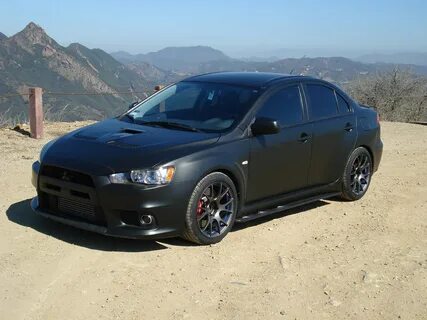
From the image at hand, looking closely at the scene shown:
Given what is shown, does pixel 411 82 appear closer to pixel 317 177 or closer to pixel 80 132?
pixel 317 177

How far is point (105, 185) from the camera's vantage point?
201 inches

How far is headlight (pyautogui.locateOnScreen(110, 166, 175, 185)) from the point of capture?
5.11 m

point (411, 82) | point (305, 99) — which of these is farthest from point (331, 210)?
point (411, 82)

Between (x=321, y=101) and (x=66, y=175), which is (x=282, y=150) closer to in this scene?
(x=321, y=101)

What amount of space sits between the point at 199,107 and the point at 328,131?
62.9 inches

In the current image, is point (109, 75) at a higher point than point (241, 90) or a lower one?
lower

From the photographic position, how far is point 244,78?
6699 millimetres

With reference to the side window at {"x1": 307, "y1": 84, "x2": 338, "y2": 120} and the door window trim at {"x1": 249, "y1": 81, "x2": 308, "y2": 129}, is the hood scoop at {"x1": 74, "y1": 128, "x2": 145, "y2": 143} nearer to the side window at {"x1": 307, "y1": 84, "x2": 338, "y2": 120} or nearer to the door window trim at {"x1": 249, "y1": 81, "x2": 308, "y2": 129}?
the door window trim at {"x1": 249, "y1": 81, "x2": 308, "y2": 129}

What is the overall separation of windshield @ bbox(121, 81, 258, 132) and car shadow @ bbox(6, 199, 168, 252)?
1.22m

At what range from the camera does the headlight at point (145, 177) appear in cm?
511

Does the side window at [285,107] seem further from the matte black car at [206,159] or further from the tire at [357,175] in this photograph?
the tire at [357,175]

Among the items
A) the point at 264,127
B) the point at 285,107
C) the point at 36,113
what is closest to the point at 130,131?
the point at 264,127

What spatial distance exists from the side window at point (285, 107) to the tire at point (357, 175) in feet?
3.88

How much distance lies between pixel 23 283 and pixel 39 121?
25.8 ft
